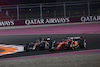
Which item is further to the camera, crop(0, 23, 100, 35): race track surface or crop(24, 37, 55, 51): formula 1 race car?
crop(0, 23, 100, 35): race track surface

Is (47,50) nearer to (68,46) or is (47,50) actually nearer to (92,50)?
(68,46)

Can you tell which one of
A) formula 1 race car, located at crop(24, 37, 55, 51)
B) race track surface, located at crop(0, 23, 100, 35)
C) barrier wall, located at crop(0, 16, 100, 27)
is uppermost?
barrier wall, located at crop(0, 16, 100, 27)

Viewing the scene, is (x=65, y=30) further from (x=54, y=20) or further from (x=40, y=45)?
(x=40, y=45)

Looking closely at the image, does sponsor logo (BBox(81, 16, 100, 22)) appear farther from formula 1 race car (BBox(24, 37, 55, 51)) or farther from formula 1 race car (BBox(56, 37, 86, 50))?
formula 1 race car (BBox(24, 37, 55, 51))

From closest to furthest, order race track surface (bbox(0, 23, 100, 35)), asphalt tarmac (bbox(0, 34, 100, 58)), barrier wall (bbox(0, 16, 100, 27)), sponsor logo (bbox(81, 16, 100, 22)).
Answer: asphalt tarmac (bbox(0, 34, 100, 58))
race track surface (bbox(0, 23, 100, 35))
sponsor logo (bbox(81, 16, 100, 22))
barrier wall (bbox(0, 16, 100, 27))

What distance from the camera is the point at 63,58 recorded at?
2.28 metres

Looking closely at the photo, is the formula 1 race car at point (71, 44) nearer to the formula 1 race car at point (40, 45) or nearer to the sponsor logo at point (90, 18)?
the formula 1 race car at point (40, 45)

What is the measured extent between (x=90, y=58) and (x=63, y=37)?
766 millimetres

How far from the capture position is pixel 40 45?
253 cm

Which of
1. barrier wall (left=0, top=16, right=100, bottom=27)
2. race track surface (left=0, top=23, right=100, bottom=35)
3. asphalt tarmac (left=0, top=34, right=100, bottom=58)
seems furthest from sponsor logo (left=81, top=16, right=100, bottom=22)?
asphalt tarmac (left=0, top=34, right=100, bottom=58)

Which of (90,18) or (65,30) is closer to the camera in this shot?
(65,30)

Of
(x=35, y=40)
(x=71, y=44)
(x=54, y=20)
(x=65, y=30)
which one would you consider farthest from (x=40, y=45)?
(x=54, y=20)

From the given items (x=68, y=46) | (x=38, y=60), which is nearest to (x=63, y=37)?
(x=68, y=46)

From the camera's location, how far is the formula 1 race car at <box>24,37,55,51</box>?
251 cm
